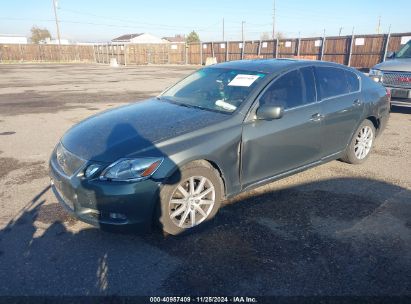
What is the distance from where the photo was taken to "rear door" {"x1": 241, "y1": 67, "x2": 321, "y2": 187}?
367 centimetres

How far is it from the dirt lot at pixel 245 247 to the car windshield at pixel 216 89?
1.22 metres

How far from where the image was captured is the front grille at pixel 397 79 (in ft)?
27.4

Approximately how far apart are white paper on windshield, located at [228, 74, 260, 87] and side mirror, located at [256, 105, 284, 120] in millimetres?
468

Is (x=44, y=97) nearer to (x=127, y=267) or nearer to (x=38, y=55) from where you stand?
(x=127, y=267)

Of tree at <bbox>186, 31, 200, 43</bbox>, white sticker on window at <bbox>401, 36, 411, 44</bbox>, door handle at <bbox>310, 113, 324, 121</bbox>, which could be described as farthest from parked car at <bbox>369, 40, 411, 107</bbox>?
tree at <bbox>186, 31, 200, 43</bbox>

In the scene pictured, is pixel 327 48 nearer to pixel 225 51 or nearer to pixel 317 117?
pixel 225 51

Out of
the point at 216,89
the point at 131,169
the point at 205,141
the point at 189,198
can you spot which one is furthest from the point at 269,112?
the point at 131,169

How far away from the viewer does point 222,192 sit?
3580mm

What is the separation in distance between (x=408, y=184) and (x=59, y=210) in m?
4.55

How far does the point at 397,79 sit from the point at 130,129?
306 inches

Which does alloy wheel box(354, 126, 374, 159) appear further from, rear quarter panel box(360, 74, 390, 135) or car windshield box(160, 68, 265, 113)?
car windshield box(160, 68, 265, 113)

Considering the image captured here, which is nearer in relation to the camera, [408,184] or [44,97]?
[408,184]

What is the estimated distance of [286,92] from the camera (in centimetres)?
406

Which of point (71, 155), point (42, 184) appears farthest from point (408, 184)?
point (42, 184)
